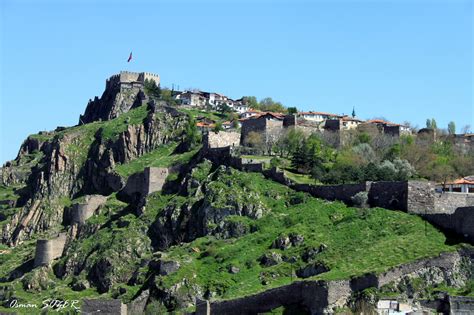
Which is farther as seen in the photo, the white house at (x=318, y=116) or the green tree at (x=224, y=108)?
Answer: the green tree at (x=224, y=108)

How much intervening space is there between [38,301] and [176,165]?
18.5 meters

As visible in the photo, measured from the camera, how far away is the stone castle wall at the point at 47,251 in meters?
99.0

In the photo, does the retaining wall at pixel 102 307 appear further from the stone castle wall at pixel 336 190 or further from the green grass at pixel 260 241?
the stone castle wall at pixel 336 190

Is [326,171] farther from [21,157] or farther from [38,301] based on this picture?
[21,157]

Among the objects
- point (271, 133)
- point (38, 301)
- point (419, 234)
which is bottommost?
point (38, 301)

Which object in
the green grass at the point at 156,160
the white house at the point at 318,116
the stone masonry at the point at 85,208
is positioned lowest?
the stone masonry at the point at 85,208

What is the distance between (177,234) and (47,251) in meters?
14.4

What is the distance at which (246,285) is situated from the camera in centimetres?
7500

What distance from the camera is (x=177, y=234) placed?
9056 centimetres

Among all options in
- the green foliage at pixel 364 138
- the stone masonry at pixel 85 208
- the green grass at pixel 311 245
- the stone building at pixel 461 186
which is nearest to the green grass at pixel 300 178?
the green grass at pixel 311 245

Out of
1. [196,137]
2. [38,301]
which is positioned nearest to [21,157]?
[196,137]

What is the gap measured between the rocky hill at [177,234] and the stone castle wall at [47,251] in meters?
0.11

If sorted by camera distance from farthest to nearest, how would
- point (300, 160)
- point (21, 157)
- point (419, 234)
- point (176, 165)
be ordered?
point (21, 157), point (176, 165), point (300, 160), point (419, 234)

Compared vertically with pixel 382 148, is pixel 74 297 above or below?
below
